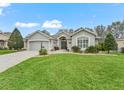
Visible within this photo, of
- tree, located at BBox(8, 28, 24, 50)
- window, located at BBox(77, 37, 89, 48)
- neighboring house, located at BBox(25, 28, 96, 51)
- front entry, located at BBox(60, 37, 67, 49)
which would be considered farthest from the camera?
tree, located at BBox(8, 28, 24, 50)

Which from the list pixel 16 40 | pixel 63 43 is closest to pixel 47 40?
pixel 63 43

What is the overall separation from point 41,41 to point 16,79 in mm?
31412

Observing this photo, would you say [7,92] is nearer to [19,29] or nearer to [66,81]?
[66,81]

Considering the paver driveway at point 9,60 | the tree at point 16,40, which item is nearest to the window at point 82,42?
the tree at point 16,40

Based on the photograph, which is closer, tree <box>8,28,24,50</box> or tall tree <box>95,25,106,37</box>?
tree <box>8,28,24,50</box>

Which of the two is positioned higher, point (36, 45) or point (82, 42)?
point (82, 42)

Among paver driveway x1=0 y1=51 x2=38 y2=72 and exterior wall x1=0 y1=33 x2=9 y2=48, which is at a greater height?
exterior wall x1=0 y1=33 x2=9 y2=48

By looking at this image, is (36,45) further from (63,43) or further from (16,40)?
(63,43)

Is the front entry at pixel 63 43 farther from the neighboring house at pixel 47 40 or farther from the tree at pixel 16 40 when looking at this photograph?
the tree at pixel 16 40

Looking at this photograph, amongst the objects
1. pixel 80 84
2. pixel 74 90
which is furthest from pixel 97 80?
pixel 74 90

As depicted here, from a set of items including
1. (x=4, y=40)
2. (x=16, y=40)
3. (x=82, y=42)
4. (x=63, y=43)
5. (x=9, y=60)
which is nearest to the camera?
(x=9, y=60)

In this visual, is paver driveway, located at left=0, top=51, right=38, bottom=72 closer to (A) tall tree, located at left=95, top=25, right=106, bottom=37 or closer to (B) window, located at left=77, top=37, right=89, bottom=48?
(B) window, located at left=77, top=37, right=89, bottom=48

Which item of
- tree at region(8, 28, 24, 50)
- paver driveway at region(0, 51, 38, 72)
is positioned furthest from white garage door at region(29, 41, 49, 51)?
paver driveway at region(0, 51, 38, 72)

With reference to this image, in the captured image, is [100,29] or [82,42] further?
[100,29]
